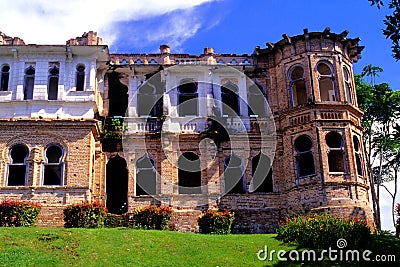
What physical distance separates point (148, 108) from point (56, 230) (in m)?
10.6

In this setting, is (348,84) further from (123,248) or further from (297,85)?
(123,248)

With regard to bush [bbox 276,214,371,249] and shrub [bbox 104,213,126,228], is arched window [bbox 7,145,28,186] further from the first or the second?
bush [bbox 276,214,371,249]

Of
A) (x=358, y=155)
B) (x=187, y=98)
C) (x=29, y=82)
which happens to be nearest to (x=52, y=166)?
(x=29, y=82)

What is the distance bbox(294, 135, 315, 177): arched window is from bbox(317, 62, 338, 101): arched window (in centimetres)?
294

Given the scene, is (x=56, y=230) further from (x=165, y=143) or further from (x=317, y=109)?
(x=317, y=109)

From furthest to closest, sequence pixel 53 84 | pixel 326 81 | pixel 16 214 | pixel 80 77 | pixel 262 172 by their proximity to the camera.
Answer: pixel 326 81
pixel 53 84
pixel 80 77
pixel 262 172
pixel 16 214

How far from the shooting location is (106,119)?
97.3 ft

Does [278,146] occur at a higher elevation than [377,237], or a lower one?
higher

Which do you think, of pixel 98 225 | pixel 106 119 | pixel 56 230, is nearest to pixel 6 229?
pixel 56 230

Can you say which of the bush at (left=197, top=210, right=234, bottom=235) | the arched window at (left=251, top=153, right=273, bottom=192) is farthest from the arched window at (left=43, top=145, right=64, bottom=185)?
the arched window at (left=251, top=153, right=273, bottom=192)

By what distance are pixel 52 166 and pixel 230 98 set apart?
10.6m

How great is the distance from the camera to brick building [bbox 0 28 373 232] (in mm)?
26938

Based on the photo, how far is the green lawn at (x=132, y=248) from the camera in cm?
1862

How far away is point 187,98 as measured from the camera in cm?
3070
